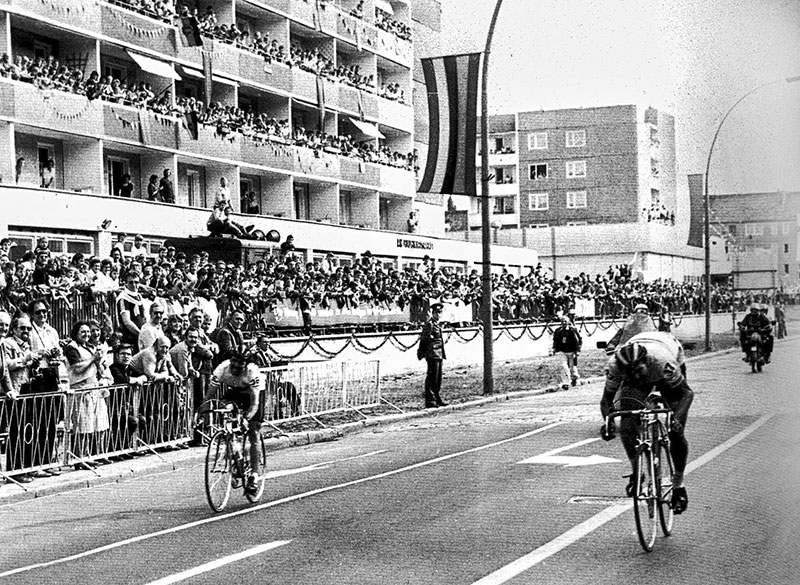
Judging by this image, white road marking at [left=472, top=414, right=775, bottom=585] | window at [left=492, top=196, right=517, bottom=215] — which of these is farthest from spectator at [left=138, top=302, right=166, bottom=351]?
window at [left=492, top=196, right=517, bottom=215]

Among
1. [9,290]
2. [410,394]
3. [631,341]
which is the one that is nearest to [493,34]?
[410,394]

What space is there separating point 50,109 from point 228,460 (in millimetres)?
22173

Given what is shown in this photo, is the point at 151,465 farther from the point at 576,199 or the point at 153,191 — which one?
the point at 576,199

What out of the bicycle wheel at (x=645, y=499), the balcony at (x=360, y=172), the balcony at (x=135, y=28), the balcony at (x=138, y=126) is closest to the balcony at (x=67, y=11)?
the balcony at (x=135, y=28)

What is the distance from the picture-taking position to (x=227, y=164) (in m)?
42.2

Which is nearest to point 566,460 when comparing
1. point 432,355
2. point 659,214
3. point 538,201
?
point 432,355

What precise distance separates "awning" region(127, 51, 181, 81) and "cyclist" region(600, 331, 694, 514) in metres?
28.6

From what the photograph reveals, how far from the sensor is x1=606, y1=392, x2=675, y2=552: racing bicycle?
9219 mm

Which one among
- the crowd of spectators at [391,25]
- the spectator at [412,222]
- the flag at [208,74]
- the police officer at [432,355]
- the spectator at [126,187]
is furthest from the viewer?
the crowd of spectators at [391,25]

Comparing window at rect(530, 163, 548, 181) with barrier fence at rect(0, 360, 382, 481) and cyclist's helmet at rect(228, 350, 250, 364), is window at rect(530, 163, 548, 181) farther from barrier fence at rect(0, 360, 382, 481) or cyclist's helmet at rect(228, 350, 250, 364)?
cyclist's helmet at rect(228, 350, 250, 364)

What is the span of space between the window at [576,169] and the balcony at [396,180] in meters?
30.5

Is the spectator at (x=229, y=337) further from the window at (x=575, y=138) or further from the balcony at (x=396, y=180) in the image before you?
the window at (x=575, y=138)

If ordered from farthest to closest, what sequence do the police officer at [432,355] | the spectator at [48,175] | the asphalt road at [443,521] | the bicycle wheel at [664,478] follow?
the spectator at [48,175] → the police officer at [432,355] → the bicycle wheel at [664,478] → the asphalt road at [443,521]

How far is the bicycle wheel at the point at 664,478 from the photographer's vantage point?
9.61 meters
